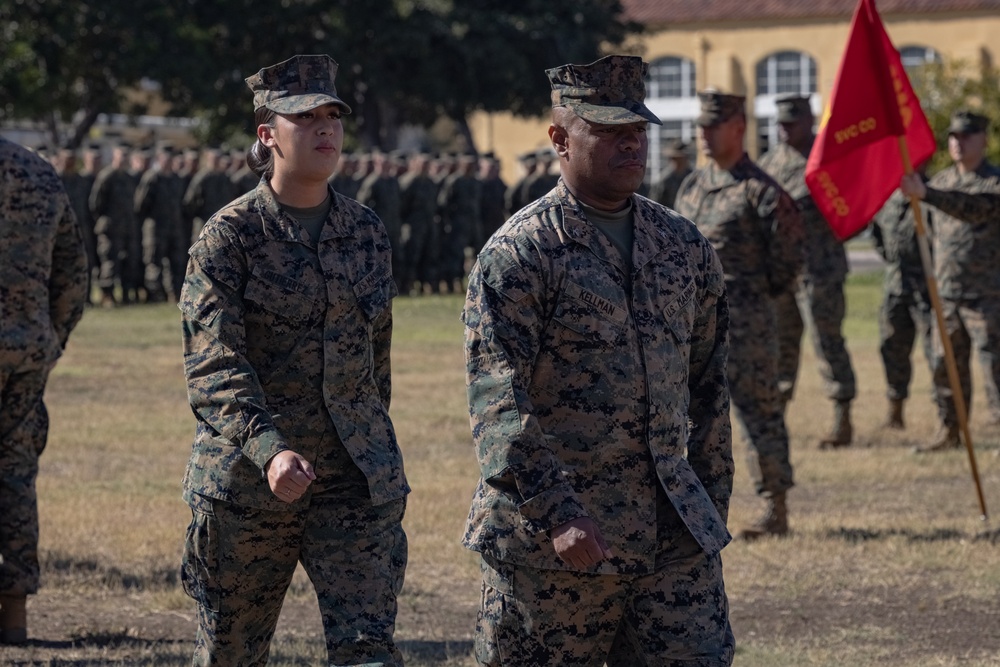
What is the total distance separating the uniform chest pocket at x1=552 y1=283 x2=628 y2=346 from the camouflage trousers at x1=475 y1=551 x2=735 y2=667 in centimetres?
56

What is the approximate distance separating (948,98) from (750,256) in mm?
25507

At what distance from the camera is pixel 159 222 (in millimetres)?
23516

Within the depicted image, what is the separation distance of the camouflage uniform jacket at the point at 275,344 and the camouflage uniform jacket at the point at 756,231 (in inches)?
158

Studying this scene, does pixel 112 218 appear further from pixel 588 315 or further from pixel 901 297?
pixel 588 315

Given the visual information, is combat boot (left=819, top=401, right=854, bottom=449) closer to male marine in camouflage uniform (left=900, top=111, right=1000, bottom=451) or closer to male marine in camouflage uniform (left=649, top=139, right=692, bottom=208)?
male marine in camouflage uniform (left=900, top=111, right=1000, bottom=451)

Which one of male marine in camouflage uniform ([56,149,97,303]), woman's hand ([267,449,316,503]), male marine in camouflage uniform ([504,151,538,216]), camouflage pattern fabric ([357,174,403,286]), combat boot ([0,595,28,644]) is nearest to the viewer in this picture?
woman's hand ([267,449,316,503])

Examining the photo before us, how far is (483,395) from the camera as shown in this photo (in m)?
4.21

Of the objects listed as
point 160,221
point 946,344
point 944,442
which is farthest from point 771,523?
point 160,221

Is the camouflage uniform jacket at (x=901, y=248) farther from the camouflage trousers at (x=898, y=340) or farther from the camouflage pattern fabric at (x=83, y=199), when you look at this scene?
the camouflage pattern fabric at (x=83, y=199)

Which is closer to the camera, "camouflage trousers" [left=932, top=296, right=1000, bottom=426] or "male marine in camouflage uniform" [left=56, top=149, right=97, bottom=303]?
"camouflage trousers" [left=932, top=296, right=1000, bottom=426]

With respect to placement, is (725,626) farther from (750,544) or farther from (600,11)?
(600,11)

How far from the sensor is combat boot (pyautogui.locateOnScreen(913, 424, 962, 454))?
1207cm

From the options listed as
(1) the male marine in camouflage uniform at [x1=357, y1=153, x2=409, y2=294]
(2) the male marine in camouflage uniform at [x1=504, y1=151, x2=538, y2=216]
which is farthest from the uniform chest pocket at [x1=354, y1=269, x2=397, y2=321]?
(2) the male marine in camouflage uniform at [x1=504, y1=151, x2=538, y2=216]

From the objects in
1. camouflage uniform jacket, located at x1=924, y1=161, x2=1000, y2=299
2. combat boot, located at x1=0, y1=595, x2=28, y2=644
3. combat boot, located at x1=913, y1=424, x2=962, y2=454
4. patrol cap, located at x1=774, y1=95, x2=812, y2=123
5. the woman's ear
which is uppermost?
patrol cap, located at x1=774, y1=95, x2=812, y2=123
